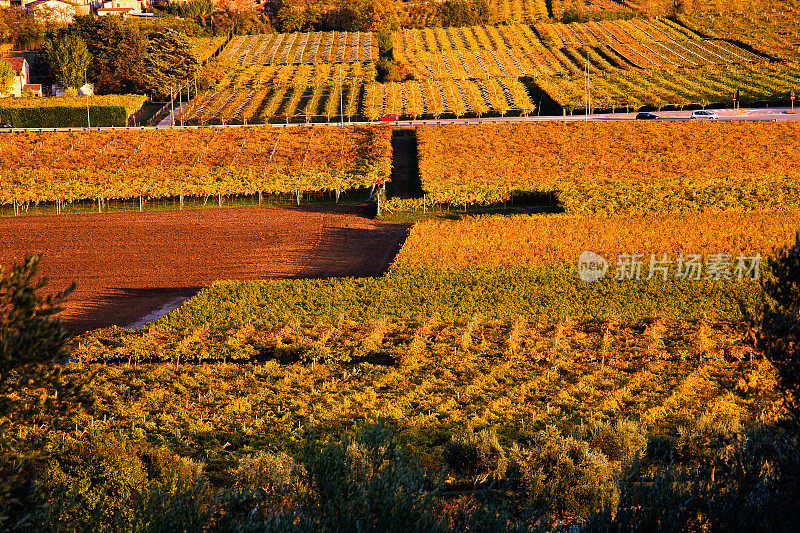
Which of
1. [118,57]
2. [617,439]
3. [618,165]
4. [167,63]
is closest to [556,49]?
[167,63]

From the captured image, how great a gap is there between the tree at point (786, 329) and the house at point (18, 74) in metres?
91.8

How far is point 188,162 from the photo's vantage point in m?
66.8

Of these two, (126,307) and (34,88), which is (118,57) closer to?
(34,88)

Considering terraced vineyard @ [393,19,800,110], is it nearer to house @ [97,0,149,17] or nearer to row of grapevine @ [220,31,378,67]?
row of grapevine @ [220,31,378,67]

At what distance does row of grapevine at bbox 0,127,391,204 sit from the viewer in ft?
196

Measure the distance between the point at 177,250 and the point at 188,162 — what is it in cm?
2129

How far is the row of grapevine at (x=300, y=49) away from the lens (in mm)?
111188

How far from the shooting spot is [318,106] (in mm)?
88562

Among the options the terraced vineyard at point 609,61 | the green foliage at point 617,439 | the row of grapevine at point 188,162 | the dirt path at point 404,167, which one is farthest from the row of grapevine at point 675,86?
the green foliage at point 617,439

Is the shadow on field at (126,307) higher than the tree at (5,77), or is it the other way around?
the tree at (5,77)

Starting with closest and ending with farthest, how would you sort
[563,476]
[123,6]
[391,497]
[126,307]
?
1. [391,497]
2. [563,476]
3. [126,307]
4. [123,6]

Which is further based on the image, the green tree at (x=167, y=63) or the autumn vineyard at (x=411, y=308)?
the green tree at (x=167, y=63)

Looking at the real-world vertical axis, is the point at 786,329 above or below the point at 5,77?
below

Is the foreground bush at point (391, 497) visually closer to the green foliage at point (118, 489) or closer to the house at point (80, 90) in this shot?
the green foliage at point (118, 489)
